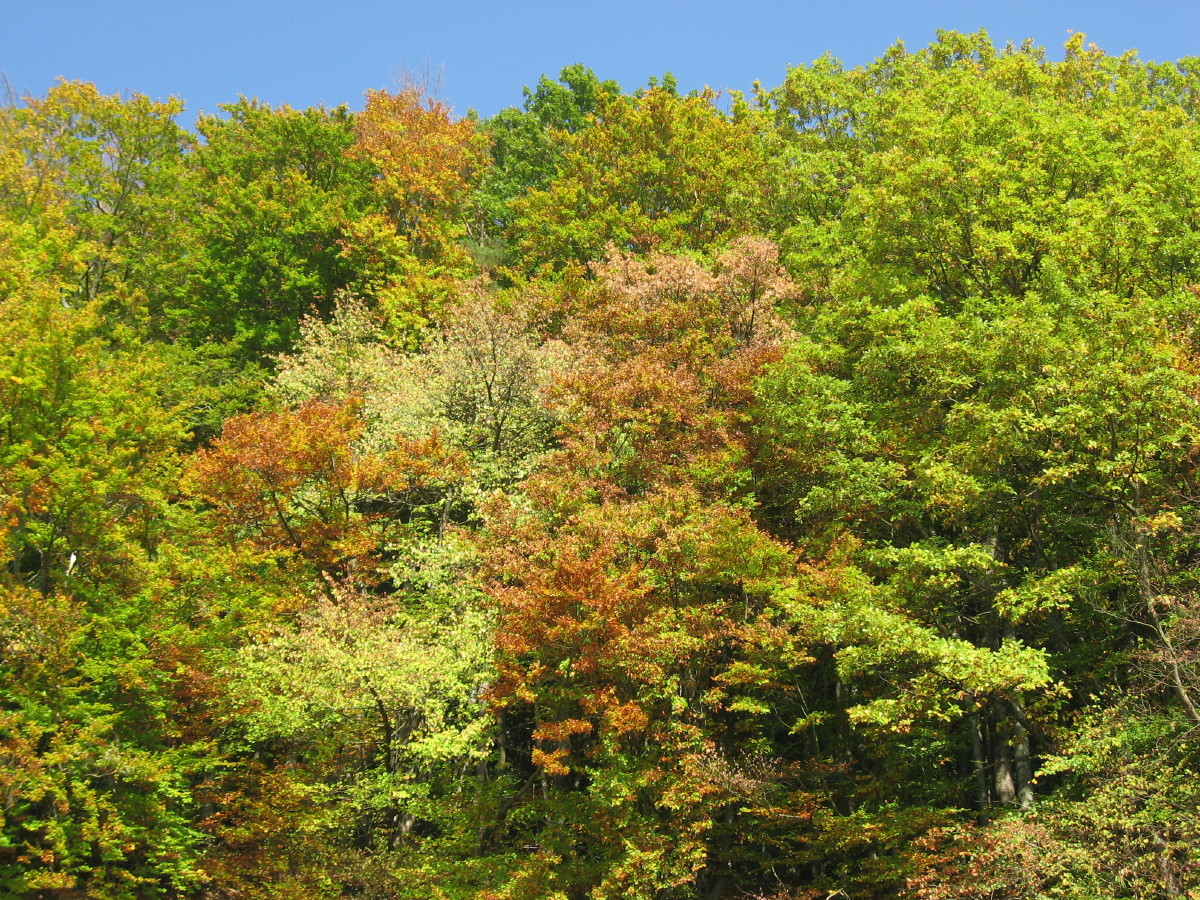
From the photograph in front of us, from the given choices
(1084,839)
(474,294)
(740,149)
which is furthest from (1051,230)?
(740,149)

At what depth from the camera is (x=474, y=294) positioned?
2503cm

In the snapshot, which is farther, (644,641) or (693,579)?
(693,579)

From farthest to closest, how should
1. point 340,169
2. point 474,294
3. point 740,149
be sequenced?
1. point 340,169
2. point 740,149
3. point 474,294

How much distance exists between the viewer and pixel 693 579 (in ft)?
53.9

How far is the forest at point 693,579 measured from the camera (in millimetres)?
13078

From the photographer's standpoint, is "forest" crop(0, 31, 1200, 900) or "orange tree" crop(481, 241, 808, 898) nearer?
"forest" crop(0, 31, 1200, 900)

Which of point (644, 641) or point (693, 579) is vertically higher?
point (693, 579)

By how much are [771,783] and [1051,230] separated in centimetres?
1150

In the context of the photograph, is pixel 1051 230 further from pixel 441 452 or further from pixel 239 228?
pixel 239 228

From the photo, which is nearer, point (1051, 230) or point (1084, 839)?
point (1084, 839)

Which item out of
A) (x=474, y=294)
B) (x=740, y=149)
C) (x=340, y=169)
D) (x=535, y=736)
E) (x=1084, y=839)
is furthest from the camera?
(x=340, y=169)

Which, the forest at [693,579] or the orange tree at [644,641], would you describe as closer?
the forest at [693,579]

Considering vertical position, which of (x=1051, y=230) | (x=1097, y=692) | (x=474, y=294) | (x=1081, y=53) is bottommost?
(x=1097, y=692)

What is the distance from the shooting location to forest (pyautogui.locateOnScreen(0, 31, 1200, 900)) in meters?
13.1
